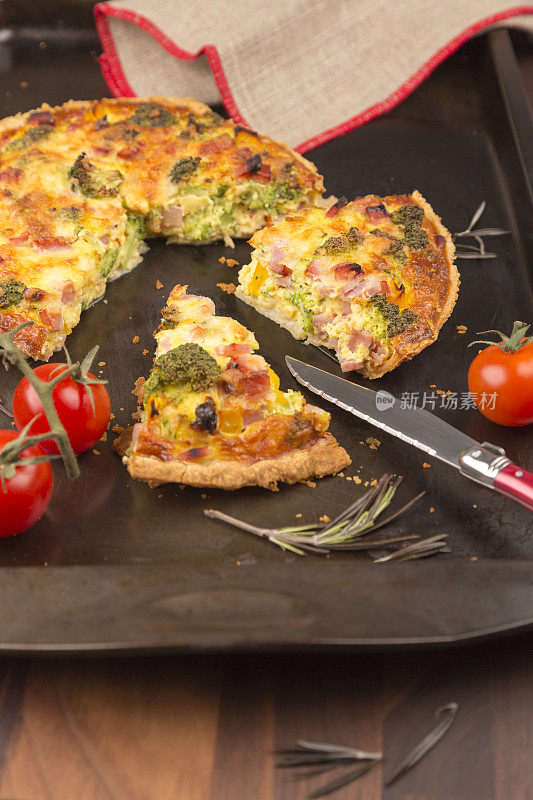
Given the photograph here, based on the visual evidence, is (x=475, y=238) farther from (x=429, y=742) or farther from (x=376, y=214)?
(x=429, y=742)

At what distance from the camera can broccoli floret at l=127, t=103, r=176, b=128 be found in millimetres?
6281

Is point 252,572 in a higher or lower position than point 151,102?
lower

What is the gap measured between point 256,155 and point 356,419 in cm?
226

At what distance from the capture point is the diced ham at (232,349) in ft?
15.8

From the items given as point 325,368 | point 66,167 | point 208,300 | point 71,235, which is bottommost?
point 325,368

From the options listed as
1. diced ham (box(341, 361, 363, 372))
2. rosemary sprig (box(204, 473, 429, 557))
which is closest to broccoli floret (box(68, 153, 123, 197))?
diced ham (box(341, 361, 363, 372))

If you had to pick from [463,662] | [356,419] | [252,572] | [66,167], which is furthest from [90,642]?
[66,167]

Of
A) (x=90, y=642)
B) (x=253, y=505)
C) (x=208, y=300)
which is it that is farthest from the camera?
(x=208, y=300)

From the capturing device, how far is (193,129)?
623cm

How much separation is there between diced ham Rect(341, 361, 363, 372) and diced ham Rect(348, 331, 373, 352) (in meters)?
0.09

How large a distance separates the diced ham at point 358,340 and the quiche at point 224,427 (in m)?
0.59

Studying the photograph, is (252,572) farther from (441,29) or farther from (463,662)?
(441,29)

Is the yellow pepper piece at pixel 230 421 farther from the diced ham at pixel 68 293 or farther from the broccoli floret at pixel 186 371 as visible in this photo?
the diced ham at pixel 68 293

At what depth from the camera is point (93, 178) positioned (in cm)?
587
